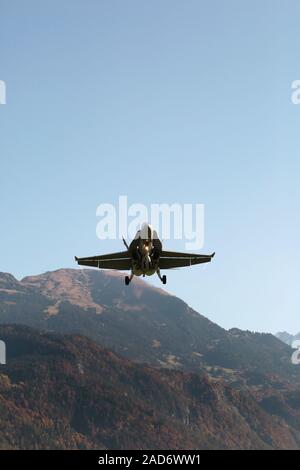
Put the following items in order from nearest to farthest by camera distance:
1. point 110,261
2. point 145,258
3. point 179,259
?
point 145,258 < point 110,261 < point 179,259

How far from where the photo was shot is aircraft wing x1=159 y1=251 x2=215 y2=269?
62.6 meters

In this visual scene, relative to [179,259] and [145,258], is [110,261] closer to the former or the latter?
[145,258]

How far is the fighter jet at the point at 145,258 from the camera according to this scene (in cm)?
5872

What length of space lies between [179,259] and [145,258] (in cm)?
682

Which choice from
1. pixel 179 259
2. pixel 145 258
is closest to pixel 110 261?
pixel 145 258

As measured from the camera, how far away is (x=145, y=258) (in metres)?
58.7

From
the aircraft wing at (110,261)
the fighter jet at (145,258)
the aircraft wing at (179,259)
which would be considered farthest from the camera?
the aircraft wing at (179,259)

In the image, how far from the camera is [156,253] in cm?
5997

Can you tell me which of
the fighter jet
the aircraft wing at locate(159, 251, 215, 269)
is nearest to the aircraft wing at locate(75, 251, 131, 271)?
the fighter jet

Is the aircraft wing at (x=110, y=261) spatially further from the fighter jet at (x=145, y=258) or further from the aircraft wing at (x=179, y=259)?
the aircraft wing at (x=179, y=259)

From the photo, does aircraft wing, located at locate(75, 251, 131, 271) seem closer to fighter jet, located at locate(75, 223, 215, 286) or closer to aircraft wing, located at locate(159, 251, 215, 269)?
fighter jet, located at locate(75, 223, 215, 286)

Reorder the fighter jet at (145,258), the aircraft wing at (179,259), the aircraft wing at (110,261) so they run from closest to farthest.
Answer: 1. the fighter jet at (145,258)
2. the aircraft wing at (110,261)
3. the aircraft wing at (179,259)

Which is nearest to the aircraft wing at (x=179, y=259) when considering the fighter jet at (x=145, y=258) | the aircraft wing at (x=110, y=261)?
the fighter jet at (x=145, y=258)
